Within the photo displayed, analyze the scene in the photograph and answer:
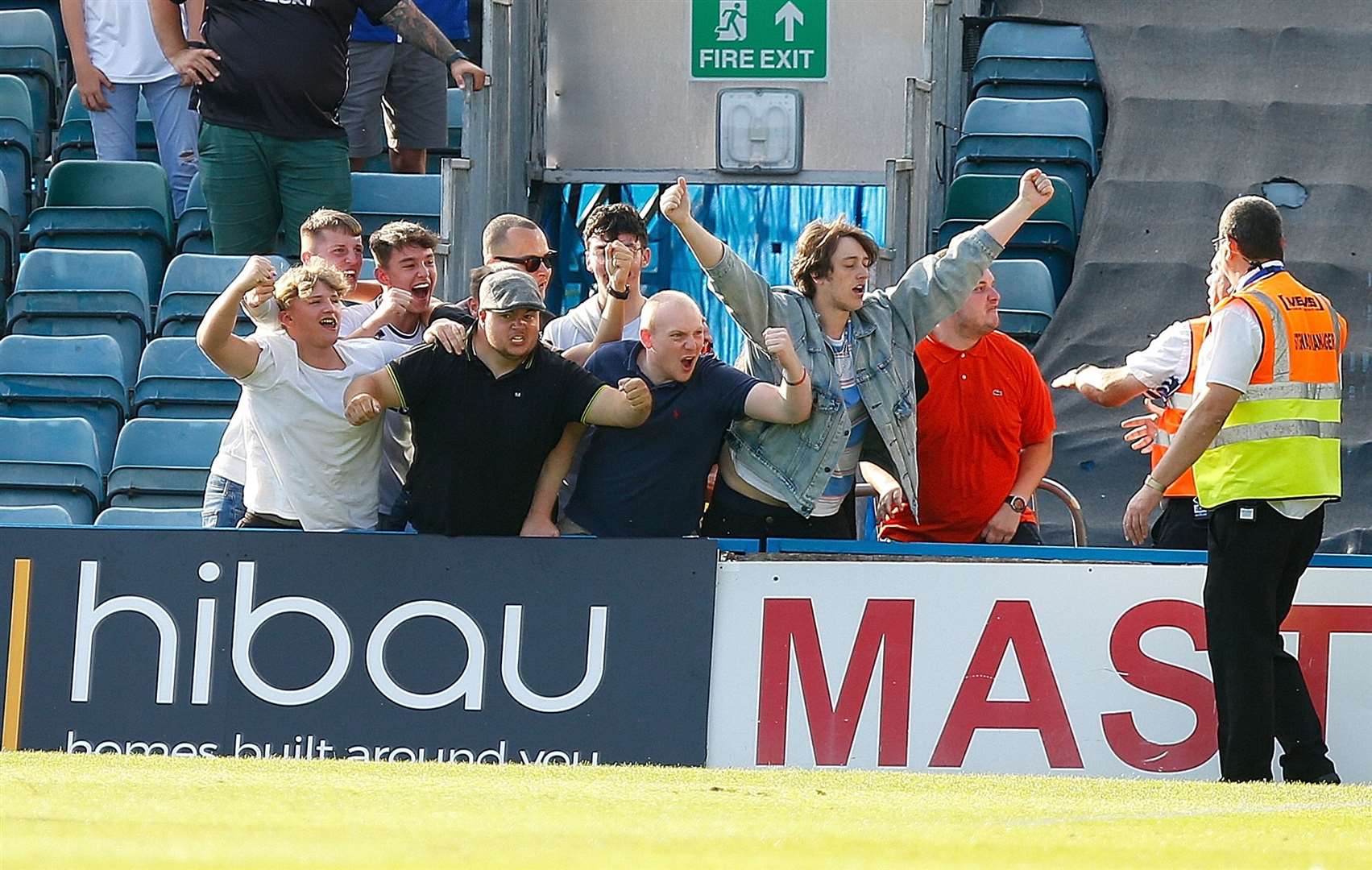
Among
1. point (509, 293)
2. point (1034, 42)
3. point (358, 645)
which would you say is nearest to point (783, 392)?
point (509, 293)

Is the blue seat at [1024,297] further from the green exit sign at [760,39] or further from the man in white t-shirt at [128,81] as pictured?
the man in white t-shirt at [128,81]

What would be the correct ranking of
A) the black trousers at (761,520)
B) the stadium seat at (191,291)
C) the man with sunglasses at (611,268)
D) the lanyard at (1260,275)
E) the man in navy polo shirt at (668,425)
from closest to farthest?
the lanyard at (1260,275) → the man in navy polo shirt at (668,425) → the black trousers at (761,520) → the man with sunglasses at (611,268) → the stadium seat at (191,291)

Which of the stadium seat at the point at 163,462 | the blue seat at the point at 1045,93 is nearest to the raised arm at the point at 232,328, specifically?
the stadium seat at the point at 163,462

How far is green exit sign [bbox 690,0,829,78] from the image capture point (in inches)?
427

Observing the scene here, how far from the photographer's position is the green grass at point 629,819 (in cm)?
422

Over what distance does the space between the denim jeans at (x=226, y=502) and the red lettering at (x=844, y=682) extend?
2.10m

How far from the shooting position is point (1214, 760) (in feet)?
24.4

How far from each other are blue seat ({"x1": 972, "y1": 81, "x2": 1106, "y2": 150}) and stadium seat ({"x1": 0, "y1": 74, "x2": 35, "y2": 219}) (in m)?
5.49

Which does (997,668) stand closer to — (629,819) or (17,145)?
(629,819)

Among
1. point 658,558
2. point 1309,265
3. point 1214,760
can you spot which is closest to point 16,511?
point 658,558

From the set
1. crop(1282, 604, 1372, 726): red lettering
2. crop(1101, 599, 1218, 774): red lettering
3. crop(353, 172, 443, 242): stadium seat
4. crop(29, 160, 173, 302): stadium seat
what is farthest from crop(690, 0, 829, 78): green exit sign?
crop(1282, 604, 1372, 726): red lettering

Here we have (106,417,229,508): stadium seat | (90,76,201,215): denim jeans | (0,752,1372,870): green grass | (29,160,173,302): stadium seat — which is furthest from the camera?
(29,160,173,302): stadium seat

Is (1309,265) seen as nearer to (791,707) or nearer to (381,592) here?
(791,707)

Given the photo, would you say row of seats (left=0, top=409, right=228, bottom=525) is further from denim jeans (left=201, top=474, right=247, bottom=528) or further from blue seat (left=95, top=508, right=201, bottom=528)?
denim jeans (left=201, top=474, right=247, bottom=528)
